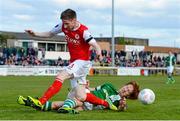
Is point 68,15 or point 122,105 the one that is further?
point 122,105

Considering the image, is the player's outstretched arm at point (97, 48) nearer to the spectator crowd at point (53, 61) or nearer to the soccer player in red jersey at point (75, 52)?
the soccer player in red jersey at point (75, 52)

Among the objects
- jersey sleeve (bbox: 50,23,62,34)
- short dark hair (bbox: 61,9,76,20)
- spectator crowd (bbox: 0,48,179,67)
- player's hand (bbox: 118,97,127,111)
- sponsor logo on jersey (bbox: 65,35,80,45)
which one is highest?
short dark hair (bbox: 61,9,76,20)

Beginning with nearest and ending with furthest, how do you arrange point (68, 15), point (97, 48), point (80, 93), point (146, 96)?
point (68, 15), point (97, 48), point (80, 93), point (146, 96)

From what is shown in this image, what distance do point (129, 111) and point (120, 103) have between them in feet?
0.95

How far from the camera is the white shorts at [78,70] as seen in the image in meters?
10.6

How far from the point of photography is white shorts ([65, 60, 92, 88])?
10647 mm

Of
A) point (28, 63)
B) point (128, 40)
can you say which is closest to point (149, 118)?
point (28, 63)

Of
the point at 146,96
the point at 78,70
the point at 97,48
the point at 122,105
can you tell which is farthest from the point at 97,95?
the point at 97,48

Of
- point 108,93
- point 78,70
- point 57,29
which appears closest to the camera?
point 78,70

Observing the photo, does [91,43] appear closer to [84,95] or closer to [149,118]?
[84,95]

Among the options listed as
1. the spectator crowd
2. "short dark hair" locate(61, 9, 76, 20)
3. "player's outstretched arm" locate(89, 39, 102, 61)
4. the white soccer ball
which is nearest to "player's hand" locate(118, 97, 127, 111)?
the white soccer ball

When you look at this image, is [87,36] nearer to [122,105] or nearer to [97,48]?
[97,48]

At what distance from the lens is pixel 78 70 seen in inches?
420

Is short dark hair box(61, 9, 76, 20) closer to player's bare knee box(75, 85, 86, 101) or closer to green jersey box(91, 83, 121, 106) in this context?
player's bare knee box(75, 85, 86, 101)
